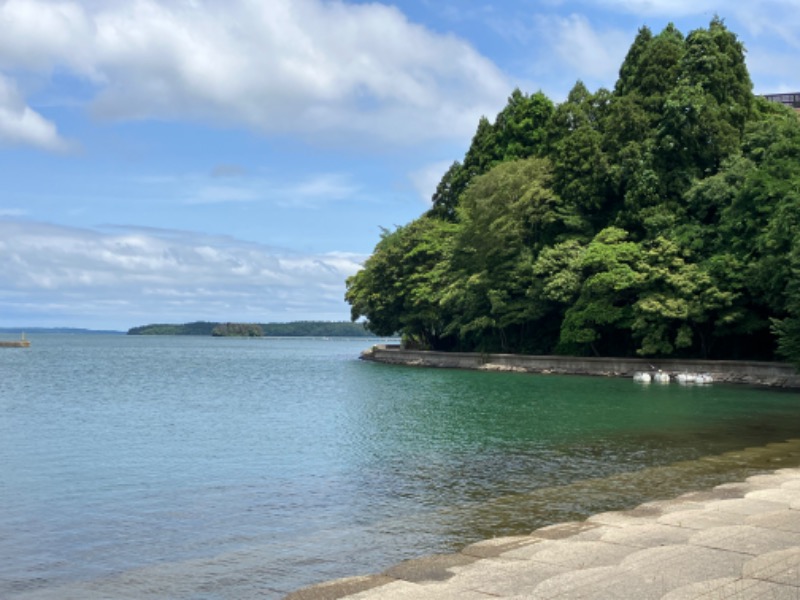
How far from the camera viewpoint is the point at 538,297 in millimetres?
57156

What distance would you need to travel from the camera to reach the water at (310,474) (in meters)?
10.6

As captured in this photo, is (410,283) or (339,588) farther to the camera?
(410,283)

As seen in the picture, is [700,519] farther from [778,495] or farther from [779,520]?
[778,495]

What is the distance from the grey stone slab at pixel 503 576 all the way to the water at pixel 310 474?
6.79 feet

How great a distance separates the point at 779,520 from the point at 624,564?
3109 mm

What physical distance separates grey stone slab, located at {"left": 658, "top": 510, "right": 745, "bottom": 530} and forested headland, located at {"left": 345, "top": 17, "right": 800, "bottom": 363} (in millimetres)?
28314

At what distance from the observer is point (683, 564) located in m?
8.00

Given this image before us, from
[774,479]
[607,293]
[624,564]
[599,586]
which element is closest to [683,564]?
[624,564]

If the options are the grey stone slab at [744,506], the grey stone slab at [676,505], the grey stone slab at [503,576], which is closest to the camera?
the grey stone slab at [503,576]

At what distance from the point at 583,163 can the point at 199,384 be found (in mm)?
28362

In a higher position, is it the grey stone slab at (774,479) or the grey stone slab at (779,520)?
the grey stone slab at (779,520)

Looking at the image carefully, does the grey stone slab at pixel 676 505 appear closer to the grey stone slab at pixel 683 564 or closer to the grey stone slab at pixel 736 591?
the grey stone slab at pixel 683 564

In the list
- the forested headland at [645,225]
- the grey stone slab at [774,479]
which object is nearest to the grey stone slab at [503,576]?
the grey stone slab at [774,479]

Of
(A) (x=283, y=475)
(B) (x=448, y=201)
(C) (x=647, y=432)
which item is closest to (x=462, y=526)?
(A) (x=283, y=475)
